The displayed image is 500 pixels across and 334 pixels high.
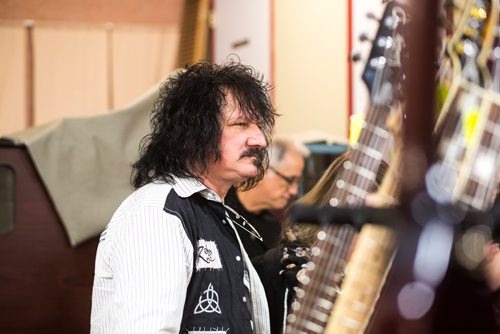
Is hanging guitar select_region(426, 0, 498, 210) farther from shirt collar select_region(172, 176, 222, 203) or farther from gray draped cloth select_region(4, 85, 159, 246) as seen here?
gray draped cloth select_region(4, 85, 159, 246)

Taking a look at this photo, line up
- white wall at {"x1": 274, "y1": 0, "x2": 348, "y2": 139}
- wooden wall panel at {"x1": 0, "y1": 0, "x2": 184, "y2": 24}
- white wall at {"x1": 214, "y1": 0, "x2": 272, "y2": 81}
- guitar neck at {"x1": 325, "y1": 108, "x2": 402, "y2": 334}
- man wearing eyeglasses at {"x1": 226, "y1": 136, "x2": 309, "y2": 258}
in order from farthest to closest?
wooden wall panel at {"x1": 0, "y1": 0, "x2": 184, "y2": 24} → white wall at {"x1": 214, "y1": 0, "x2": 272, "y2": 81} → white wall at {"x1": 274, "y1": 0, "x2": 348, "y2": 139} → man wearing eyeglasses at {"x1": 226, "y1": 136, "x2": 309, "y2": 258} → guitar neck at {"x1": 325, "y1": 108, "x2": 402, "y2": 334}

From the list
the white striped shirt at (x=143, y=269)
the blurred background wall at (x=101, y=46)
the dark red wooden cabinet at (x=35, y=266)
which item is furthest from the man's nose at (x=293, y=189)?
the white striped shirt at (x=143, y=269)

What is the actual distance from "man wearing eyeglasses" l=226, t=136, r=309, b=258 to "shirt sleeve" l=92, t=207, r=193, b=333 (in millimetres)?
1538

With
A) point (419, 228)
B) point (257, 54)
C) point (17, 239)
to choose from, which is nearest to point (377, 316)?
point (419, 228)

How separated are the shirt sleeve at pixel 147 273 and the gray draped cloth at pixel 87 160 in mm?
1473

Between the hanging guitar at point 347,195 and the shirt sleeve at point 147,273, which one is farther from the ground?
the hanging guitar at point 347,195

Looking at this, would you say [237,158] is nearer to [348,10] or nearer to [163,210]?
[163,210]

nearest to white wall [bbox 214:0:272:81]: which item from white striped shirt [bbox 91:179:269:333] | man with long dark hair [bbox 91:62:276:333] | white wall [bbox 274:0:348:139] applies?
white wall [bbox 274:0:348:139]

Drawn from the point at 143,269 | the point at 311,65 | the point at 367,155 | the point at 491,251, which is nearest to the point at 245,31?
the point at 311,65

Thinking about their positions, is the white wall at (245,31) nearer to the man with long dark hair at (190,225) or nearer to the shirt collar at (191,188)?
the man with long dark hair at (190,225)

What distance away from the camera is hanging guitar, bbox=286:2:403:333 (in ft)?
3.38

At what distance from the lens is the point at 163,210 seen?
1.88 m

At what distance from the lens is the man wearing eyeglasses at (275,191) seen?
144 inches

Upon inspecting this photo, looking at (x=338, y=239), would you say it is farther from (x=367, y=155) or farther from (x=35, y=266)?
(x=35, y=266)
